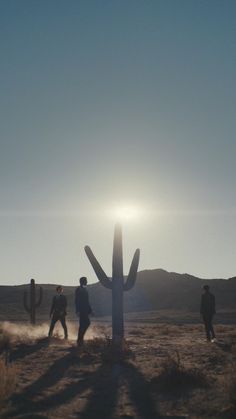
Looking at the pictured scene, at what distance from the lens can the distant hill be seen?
74.9 metres

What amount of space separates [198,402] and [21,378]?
401 cm

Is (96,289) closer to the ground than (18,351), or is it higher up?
higher up

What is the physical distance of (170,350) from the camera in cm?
1655

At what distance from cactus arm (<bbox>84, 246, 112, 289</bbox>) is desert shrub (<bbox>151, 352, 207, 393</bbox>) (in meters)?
5.83

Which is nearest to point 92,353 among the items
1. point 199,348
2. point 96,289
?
point 199,348

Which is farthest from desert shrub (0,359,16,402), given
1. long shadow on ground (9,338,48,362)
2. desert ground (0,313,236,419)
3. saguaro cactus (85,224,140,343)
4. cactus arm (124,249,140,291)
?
cactus arm (124,249,140,291)

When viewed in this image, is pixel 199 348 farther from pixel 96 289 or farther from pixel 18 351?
pixel 96 289

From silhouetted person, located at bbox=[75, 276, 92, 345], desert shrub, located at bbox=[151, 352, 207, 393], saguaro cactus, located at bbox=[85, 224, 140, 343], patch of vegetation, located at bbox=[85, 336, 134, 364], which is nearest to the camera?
desert shrub, located at bbox=[151, 352, 207, 393]

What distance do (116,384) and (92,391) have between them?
0.74m

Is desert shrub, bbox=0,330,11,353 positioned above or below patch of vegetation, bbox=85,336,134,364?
above

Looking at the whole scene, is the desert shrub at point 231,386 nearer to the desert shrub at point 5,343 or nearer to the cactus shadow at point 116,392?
the cactus shadow at point 116,392

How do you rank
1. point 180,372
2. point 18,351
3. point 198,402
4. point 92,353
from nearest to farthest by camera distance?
point 198,402 < point 180,372 < point 92,353 < point 18,351

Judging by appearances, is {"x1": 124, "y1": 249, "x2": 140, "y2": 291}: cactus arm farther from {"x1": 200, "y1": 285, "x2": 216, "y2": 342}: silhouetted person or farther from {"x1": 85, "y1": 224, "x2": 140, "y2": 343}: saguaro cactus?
{"x1": 200, "y1": 285, "x2": 216, "y2": 342}: silhouetted person

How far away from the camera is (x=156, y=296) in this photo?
8444 cm
